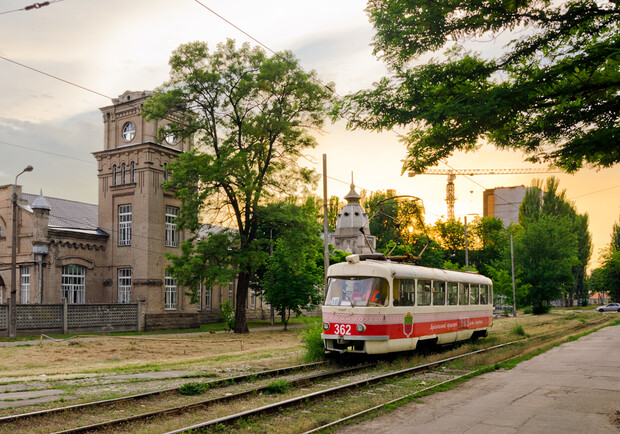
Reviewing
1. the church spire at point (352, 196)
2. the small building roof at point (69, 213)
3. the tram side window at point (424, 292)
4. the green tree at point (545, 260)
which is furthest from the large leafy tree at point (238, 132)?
the church spire at point (352, 196)

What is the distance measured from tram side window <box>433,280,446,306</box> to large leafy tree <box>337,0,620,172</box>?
7.51 meters

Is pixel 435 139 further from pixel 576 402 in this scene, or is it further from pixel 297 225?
pixel 297 225

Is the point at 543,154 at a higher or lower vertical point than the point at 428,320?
higher

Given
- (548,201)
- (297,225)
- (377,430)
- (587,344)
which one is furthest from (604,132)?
(548,201)

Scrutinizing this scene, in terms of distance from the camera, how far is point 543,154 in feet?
40.3

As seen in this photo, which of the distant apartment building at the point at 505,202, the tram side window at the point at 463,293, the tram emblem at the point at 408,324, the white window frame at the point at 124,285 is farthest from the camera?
the distant apartment building at the point at 505,202

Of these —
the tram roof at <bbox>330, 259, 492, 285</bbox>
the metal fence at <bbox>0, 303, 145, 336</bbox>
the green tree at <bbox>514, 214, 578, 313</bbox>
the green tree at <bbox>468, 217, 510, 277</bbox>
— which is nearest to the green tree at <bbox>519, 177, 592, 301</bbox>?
the green tree at <bbox>468, 217, 510, 277</bbox>

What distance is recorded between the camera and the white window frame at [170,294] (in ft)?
140

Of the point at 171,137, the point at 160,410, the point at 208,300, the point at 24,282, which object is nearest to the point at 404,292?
the point at 160,410

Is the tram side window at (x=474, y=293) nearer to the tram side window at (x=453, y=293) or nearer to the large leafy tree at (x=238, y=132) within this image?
the tram side window at (x=453, y=293)

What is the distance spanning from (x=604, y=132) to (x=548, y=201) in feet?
252

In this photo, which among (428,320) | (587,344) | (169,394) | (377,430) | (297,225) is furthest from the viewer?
(297,225)

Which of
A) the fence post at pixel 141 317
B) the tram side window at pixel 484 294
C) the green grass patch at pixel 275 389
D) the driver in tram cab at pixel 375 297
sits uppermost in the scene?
the driver in tram cab at pixel 375 297

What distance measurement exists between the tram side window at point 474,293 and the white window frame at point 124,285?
27.1m
